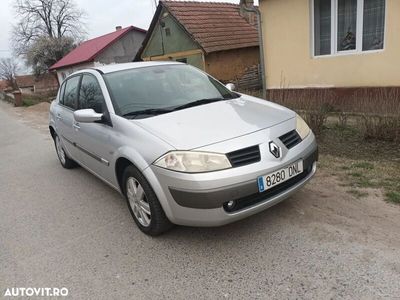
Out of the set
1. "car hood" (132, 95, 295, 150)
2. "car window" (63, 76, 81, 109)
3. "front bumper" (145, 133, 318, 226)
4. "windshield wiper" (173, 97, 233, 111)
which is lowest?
"front bumper" (145, 133, 318, 226)

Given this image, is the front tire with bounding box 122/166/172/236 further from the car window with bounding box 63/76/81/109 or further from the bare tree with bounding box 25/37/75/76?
the bare tree with bounding box 25/37/75/76

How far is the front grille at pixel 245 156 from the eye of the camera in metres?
3.01

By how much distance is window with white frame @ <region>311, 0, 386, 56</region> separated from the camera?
7.78 metres

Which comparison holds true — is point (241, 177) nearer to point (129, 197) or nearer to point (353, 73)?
point (129, 197)

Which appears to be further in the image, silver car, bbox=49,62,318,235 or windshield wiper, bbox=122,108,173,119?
windshield wiper, bbox=122,108,173,119

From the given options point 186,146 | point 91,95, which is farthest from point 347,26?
point 186,146

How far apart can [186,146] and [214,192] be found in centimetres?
45

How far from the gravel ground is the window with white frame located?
188 inches

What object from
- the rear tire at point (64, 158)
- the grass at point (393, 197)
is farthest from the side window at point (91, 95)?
the grass at point (393, 197)

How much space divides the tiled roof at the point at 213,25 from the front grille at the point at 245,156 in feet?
40.3

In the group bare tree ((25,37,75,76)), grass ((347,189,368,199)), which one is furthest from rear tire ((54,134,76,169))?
bare tree ((25,37,75,76))

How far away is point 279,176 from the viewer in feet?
10.4

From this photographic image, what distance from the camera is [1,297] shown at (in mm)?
2928

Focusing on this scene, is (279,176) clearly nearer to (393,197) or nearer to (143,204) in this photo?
(143,204)
